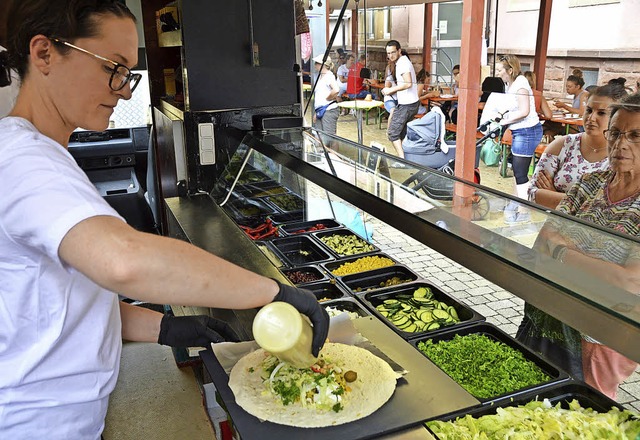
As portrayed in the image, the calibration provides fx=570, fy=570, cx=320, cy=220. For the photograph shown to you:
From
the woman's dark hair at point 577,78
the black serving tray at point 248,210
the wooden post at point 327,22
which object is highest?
the wooden post at point 327,22

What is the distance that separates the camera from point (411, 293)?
260 cm

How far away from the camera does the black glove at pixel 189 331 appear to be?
165 centimetres

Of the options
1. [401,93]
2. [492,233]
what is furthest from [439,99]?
[492,233]

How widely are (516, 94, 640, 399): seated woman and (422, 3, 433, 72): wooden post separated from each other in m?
1.85

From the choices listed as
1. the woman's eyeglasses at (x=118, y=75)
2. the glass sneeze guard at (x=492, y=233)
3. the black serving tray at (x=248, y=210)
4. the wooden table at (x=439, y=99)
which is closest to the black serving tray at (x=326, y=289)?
the glass sneeze guard at (x=492, y=233)

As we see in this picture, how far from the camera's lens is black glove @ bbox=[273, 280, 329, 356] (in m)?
1.24

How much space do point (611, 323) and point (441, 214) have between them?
0.70m

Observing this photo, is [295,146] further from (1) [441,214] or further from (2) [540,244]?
(2) [540,244]

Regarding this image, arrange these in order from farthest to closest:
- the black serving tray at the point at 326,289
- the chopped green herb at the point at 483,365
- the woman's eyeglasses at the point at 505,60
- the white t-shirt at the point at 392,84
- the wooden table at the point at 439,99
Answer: the white t-shirt at the point at 392,84 < the wooden table at the point at 439,99 < the woman's eyeglasses at the point at 505,60 < the black serving tray at the point at 326,289 < the chopped green herb at the point at 483,365

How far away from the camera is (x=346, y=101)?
197 inches

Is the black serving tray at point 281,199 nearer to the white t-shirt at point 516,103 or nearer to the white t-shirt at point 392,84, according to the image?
the white t-shirt at point 516,103

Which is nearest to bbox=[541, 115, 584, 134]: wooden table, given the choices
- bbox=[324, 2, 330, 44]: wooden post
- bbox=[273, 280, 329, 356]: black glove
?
bbox=[273, 280, 329, 356]: black glove

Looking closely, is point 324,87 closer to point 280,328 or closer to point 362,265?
point 362,265

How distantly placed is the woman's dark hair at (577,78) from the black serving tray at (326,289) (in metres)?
1.58
